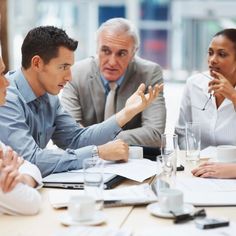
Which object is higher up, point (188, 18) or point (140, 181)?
point (188, 18)

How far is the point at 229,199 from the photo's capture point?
1.81m

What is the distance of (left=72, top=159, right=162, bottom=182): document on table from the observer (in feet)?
6.79

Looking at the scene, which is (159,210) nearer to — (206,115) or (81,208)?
(81,208)

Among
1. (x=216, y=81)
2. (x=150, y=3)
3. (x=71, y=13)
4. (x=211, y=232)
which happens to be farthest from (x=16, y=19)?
(x=211, y=232)

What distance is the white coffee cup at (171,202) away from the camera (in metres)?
1.62

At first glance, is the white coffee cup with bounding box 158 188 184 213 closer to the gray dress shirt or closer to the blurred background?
the gray dress shirt

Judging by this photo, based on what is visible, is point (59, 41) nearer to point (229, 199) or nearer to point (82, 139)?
point (82, 139)

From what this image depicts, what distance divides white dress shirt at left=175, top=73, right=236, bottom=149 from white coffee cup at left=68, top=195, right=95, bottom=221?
1457 millimetres

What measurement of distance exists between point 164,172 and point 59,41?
86 centimetres

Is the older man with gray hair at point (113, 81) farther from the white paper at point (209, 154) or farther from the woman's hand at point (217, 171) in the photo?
the woman's hand at point (217, 171)

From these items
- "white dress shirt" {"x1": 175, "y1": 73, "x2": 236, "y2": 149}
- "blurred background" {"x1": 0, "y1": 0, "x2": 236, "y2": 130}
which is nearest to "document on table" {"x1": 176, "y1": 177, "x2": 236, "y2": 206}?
"white dress shirt" {"x1": 175, "y1": 73, "x2": 236, "y2": 149}

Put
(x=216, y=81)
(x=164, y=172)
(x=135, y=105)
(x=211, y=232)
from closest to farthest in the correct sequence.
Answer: (x=211, y=232)
(x=164, y=172)
(x=135, y=105)
(x=216, y=81)

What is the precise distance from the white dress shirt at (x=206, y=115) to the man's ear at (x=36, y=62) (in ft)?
3.20

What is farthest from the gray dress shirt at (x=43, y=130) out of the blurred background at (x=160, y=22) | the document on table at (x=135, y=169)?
the blurred background at (x=160, y=22)
